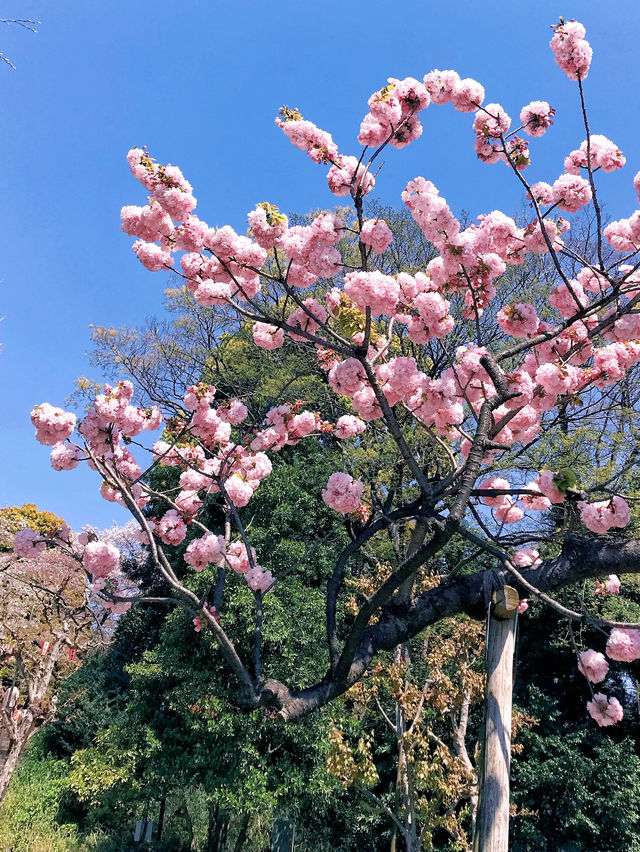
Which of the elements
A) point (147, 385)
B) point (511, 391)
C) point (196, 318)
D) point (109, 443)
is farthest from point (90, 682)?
point (511, 391)

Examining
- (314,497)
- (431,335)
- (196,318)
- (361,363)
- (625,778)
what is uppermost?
(196,318)

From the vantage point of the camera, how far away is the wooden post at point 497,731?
2.44m

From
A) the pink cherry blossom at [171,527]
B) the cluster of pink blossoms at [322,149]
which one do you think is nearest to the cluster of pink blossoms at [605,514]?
the cluster of pink blossoms at [322,149]

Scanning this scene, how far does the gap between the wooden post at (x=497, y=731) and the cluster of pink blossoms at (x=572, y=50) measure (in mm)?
2173

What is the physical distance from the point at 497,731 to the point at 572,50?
2802 mm

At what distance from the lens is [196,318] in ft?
41.0

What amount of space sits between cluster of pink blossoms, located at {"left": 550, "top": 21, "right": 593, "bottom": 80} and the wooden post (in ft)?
7.13

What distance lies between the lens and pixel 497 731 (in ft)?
8.42

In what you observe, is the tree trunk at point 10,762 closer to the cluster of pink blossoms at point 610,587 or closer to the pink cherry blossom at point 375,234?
the cluster of pink blossoms at point 610,587

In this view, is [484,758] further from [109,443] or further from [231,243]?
[231,243]

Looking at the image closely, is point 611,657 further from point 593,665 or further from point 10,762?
point 10,762

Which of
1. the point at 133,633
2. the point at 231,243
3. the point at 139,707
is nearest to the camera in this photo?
the point at 231,243

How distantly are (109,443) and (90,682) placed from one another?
38.4 feet

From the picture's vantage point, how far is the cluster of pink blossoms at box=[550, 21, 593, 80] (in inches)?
103
